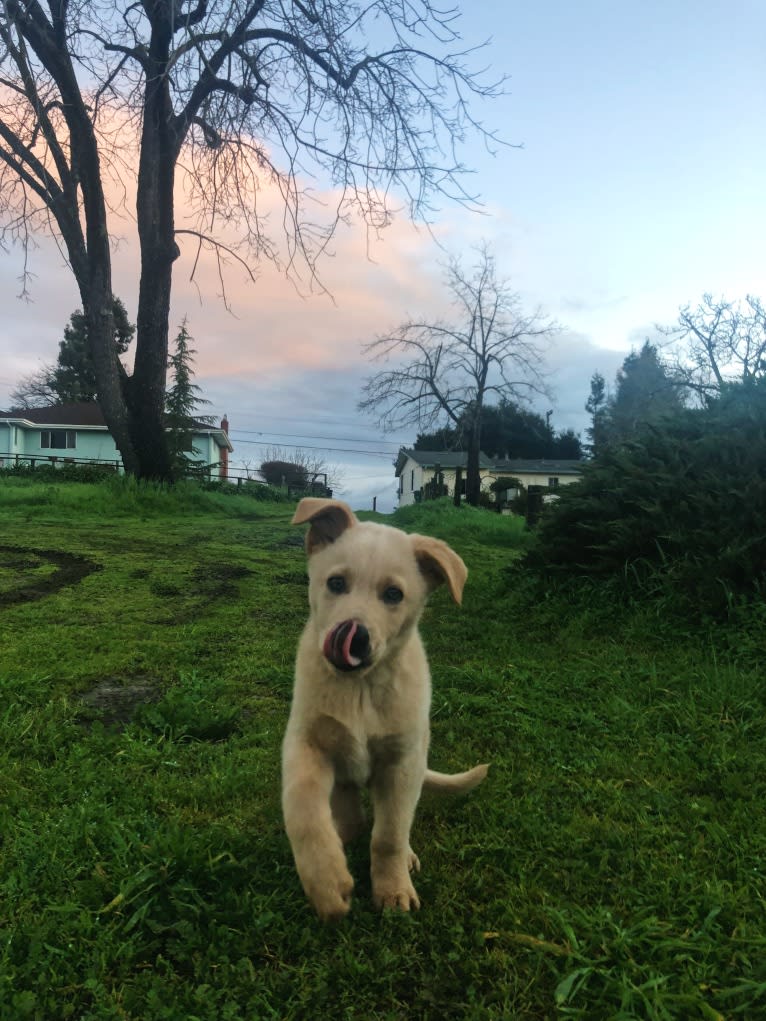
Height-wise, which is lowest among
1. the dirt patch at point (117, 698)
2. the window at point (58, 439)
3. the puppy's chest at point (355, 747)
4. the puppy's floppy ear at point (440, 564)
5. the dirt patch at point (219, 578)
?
the dirt patch at point (117, 698)

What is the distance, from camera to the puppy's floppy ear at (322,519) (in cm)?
253

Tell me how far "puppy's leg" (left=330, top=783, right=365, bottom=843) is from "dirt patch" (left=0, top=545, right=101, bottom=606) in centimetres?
497

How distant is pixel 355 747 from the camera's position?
2.31 m

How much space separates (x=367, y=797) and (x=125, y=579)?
5529 mm

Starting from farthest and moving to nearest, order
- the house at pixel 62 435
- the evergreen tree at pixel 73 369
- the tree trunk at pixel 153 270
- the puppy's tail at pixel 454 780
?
the evergreen tree at pixel 73 369 < the house at pixel 62 435 < the tree trunk at pixel 153 270 < the puppy's tail at pixel 454 780

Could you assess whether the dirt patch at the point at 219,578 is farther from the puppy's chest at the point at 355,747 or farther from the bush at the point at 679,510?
the puppy's chest at the point at 355,747

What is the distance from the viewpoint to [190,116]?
48.8ft

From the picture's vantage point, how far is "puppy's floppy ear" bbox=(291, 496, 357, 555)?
253 centimetres

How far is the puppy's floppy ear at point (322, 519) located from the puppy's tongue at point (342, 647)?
52 cm

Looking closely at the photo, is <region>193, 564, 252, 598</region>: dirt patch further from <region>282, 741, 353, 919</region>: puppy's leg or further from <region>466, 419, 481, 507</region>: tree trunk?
<region>466, 419, 481, 507</region>: tree trunk

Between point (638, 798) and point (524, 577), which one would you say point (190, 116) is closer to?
point (524, 577)

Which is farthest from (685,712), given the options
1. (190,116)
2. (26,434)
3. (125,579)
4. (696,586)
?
(26,434)

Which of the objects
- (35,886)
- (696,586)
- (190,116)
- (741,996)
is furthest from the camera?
(190,116)

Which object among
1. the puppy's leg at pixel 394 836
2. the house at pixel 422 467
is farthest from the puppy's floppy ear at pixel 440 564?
the house at pixel 422 467
